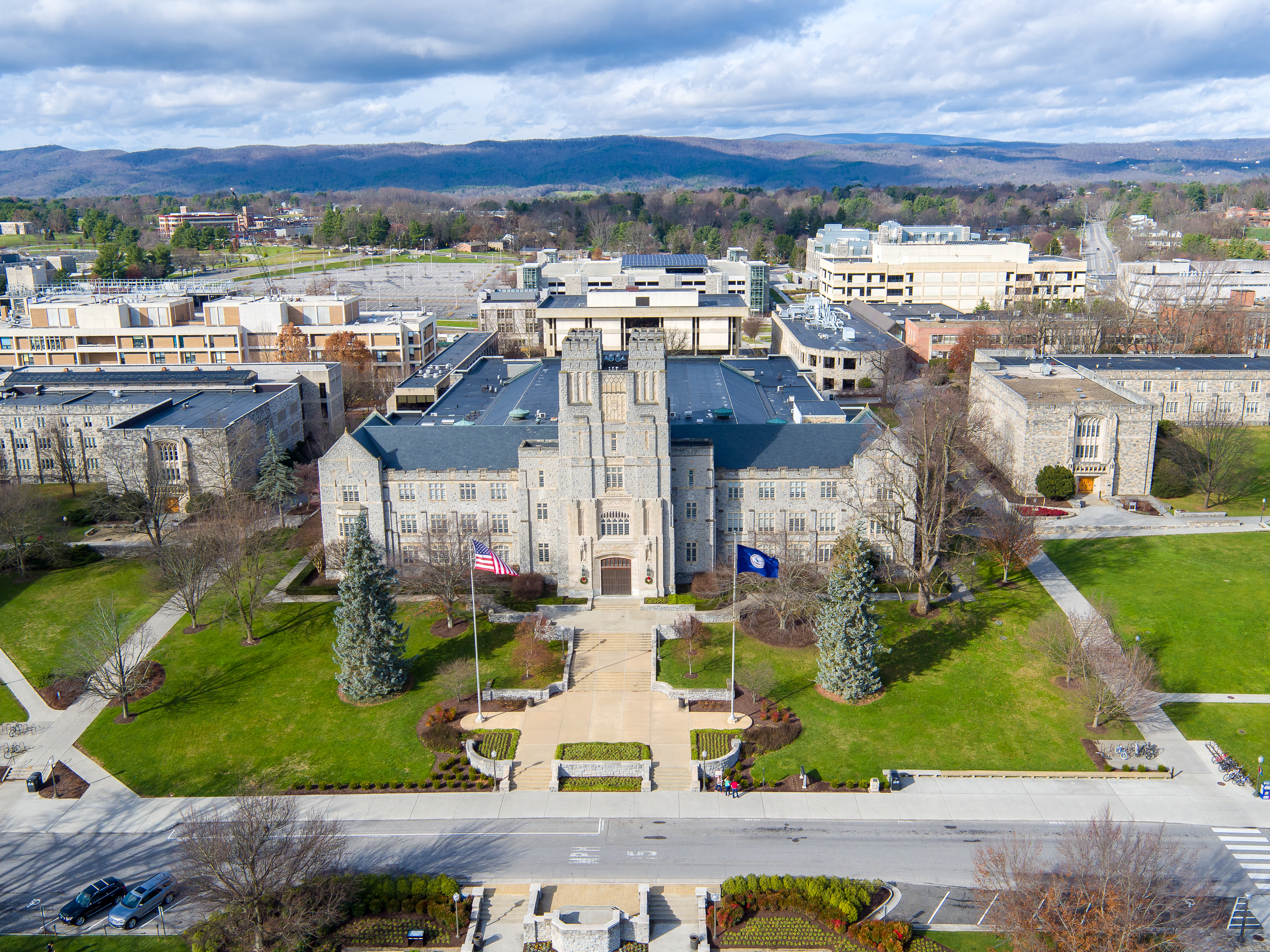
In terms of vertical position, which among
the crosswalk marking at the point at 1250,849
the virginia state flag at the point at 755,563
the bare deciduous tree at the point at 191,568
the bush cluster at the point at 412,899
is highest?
the virginia state flag at the point at 755,563

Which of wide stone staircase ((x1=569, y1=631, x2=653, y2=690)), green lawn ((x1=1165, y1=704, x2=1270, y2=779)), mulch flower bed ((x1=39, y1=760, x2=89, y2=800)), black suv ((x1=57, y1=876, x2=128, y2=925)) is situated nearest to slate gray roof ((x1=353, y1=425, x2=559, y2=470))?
wide stone staircase ((x1=569, y1=631, x2=653, y2=690))

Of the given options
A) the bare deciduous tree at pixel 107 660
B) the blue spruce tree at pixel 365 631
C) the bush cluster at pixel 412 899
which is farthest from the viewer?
the blue spruce tree at pixel 365 631

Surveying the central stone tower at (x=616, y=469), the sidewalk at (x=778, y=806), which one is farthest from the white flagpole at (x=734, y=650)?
the sidewalk at (x=778, y=806)

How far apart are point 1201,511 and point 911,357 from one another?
62.7 meters

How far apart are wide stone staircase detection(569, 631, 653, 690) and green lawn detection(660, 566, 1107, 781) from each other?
1.50 metres

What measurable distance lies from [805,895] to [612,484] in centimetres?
3641

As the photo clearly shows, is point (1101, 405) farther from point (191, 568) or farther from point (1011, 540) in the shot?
point (191, 568)

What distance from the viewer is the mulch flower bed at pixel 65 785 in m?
55.6

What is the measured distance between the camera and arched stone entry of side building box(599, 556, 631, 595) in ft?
253

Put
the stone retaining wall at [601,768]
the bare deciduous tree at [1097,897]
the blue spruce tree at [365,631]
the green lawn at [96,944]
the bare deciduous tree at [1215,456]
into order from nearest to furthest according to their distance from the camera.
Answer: the bare deciduous tree at [1097,897]
the green lawn at [96,944]
the stone retaining wall at [601,768]
the blue spruce tree at [365,631]
the bare deciduous tree at [1215,456]

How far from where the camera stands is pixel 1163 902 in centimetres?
4222

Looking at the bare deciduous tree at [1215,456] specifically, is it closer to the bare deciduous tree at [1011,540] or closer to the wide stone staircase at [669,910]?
the bare deciduous tree at [1011,540]

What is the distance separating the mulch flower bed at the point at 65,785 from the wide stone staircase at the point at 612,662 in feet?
98.3

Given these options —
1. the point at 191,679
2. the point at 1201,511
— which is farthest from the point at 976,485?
the point at 191,679
